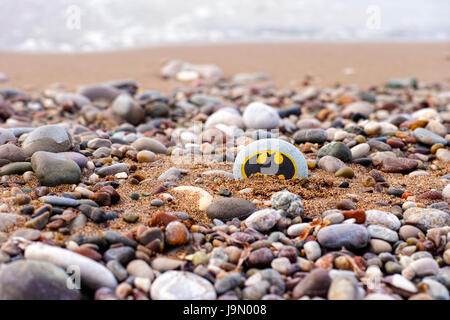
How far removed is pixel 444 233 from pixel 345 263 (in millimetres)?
707

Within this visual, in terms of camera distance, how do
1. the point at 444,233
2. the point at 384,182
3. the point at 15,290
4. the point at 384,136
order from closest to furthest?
the point at 15,290 → the point at 444,233 → the point at 384,182 → the point at 384,136

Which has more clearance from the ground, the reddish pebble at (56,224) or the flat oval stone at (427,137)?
the flat oval stone at (427,137)

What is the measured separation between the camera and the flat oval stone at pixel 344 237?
2.56 m

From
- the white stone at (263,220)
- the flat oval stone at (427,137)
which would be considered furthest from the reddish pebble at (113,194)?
the flat oval stone at (427,137)

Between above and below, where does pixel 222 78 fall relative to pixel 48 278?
above

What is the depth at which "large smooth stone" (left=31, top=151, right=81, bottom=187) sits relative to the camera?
3174mm

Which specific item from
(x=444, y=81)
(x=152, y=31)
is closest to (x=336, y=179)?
(x=444, y=81)

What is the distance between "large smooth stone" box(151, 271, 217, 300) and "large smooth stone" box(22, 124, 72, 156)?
1.94 metres

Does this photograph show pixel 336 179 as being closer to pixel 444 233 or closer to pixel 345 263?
pixel 444 233

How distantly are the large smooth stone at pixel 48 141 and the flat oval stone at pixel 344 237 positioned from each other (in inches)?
90.2

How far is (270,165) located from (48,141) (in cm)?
184

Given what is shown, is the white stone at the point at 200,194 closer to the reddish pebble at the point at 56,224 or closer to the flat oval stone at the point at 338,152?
the reddish pebble at the point at 56,224

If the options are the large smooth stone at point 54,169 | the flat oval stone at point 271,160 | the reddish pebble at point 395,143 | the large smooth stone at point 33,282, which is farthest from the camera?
the reddish pebble at point 395,143
